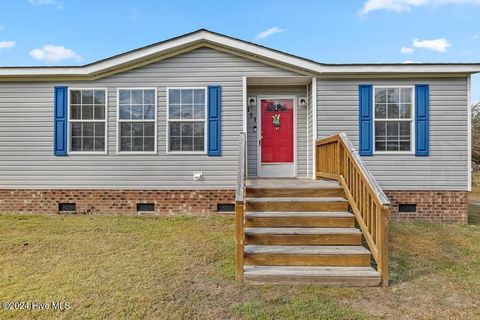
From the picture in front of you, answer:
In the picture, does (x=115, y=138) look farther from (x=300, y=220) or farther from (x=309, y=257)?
(x=309, y=257)

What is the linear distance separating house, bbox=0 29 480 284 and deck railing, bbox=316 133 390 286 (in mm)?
1176

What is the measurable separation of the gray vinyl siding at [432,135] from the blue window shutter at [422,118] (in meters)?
0.12

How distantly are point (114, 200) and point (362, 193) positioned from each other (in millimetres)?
5296

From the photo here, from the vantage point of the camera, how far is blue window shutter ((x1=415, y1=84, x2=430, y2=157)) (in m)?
6.55

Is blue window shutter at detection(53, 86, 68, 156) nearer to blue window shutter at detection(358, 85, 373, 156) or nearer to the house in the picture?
the house

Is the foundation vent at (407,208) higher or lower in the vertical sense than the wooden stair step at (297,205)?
lower

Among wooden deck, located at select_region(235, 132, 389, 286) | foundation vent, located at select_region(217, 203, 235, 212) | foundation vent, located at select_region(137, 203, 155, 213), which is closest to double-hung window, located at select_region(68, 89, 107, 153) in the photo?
foundation vent, located at select_region(137, 203, 155, 213)

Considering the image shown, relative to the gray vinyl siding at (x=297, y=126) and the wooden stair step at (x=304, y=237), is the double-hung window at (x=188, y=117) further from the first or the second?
the wooden stair step at (x=304, y=237)

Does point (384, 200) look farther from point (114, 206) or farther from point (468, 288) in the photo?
point (114, 206)

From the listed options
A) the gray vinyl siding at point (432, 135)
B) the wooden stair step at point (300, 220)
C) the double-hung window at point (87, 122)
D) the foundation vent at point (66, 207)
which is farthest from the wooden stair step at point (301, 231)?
the foundation vent at point (66, 207)

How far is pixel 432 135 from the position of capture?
6.61 metres

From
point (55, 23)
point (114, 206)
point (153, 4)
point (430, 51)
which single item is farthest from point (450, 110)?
point (430, 51)

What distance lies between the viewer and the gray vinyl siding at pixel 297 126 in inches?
287

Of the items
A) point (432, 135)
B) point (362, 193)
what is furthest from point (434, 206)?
point (362, 193)
